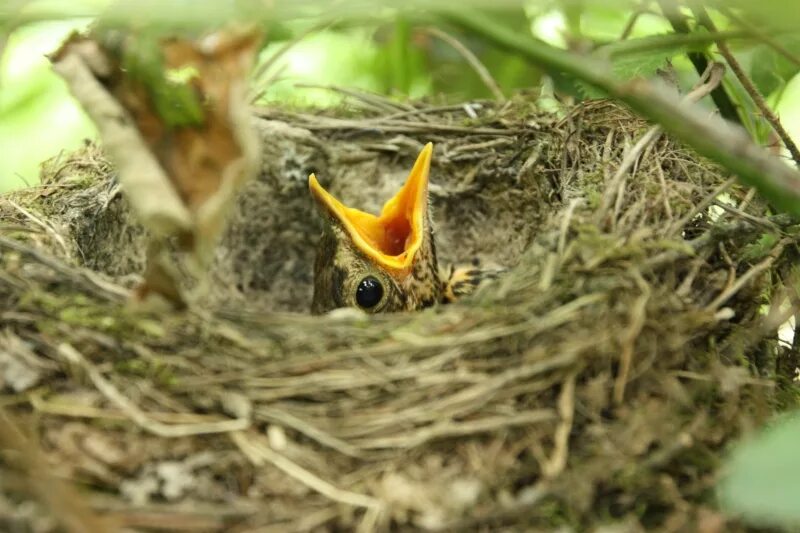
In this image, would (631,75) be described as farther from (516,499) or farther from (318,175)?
(318,175)

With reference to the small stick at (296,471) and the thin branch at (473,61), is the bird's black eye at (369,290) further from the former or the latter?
the small stick at (296,471)

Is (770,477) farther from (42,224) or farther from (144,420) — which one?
(42,224)

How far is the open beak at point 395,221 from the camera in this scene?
2828 millimetres

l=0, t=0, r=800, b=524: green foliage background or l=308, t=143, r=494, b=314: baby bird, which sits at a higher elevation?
l=0, t=0, r=800, b=524: green foliage background

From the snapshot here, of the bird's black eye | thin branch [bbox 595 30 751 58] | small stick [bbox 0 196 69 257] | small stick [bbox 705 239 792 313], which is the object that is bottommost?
small stick [bbox 705 239 792 313]

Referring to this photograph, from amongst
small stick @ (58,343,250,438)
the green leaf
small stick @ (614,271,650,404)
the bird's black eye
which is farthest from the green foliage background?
the bird's black eye

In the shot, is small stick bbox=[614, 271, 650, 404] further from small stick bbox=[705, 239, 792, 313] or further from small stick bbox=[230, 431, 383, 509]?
small stick bbox=[230, 431, 383, 509]

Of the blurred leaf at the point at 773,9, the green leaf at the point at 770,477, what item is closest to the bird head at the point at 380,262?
the green leaf at the point at 770,477

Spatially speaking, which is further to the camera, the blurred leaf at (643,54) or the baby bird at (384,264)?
the baby bird at (384,264)

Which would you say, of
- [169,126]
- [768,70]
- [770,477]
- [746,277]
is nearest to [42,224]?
[169,126]

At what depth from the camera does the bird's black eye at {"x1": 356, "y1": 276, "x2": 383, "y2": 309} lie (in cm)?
286

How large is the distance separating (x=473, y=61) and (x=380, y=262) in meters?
0.80

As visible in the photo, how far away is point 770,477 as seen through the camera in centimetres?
94

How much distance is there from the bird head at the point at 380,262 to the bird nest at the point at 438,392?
32.7 inches
